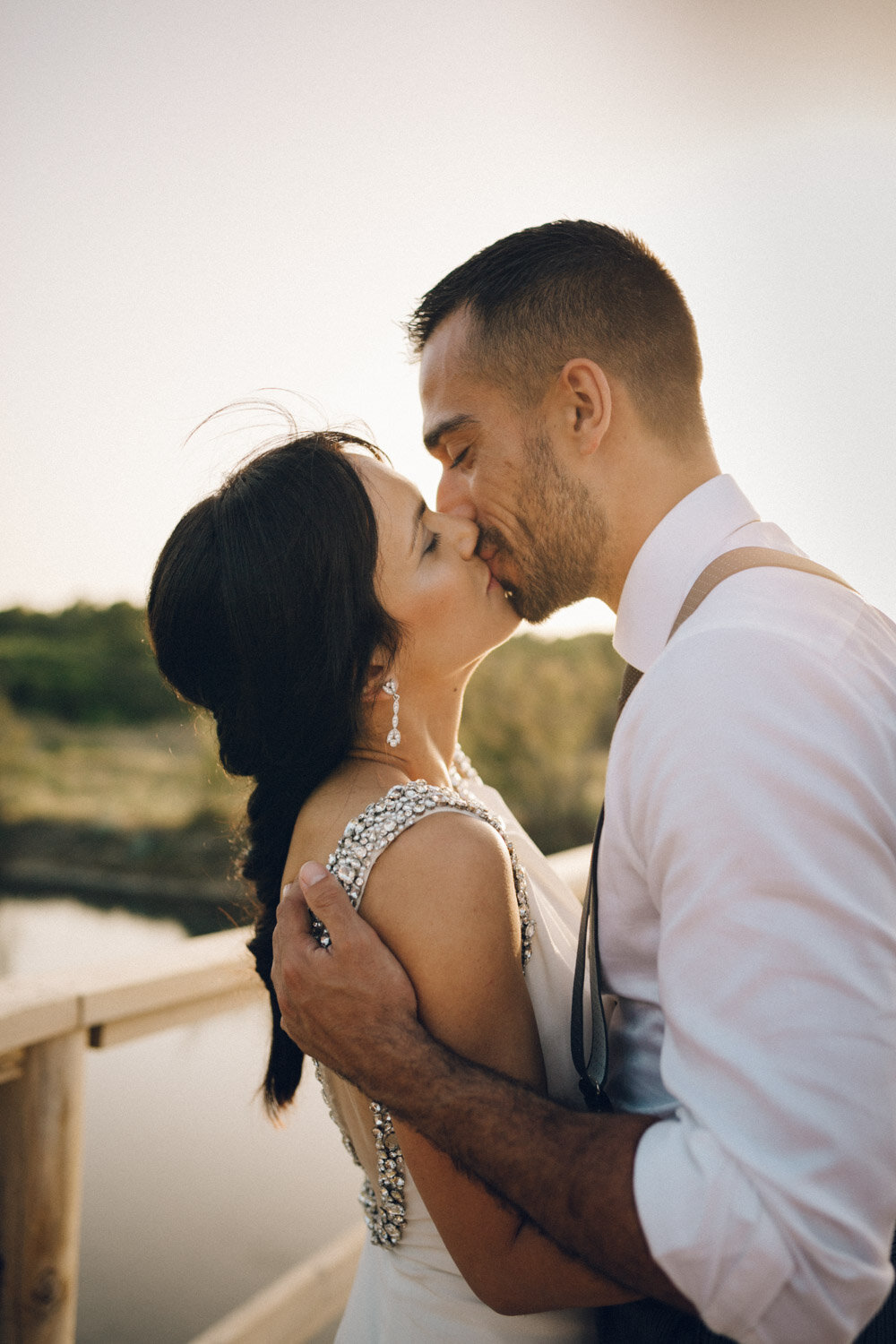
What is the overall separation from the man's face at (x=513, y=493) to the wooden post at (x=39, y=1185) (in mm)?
1377

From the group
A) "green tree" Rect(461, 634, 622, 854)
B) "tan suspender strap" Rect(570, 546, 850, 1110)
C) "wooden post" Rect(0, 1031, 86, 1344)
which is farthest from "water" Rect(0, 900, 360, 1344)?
"green tree" Rect(461, 634, 622, 854)

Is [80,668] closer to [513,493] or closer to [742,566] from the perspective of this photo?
[513,493]

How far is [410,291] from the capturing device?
241 centimetres

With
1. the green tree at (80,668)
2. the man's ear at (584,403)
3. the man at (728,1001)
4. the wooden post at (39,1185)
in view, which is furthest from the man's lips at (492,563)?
the green tree at (80,668)

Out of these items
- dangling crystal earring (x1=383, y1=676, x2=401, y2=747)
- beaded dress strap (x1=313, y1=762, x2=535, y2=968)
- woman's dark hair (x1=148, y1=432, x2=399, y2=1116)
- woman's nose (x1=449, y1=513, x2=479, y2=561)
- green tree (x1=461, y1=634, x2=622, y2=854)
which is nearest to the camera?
beaded dress strap (x1=313, y1=762, x2=535, y2=968)

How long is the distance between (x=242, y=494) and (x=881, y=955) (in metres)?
1.29

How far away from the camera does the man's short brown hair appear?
1913mm

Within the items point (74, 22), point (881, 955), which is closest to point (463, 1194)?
point (881, 955)

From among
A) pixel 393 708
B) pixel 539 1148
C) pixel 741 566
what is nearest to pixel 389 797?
pixel 393 708

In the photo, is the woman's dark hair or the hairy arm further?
the woman's dark hair

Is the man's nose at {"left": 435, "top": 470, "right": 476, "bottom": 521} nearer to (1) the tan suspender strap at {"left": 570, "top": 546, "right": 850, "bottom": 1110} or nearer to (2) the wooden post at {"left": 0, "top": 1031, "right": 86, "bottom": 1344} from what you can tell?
(1) the tan suspender strap at {"left": 570, "top": 546, "right": 850, "bottom": 1110}

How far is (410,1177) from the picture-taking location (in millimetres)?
1541

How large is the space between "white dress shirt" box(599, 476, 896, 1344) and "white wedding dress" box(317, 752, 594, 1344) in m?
0.37

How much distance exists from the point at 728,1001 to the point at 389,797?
663 millimetres
